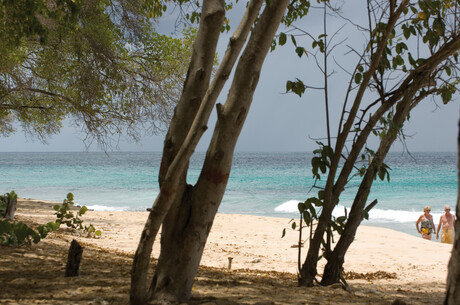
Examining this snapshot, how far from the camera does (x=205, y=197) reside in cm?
362

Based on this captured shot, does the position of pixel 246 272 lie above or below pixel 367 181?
below

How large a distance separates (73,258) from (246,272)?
2.36 m

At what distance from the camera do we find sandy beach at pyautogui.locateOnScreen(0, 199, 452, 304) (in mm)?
4051

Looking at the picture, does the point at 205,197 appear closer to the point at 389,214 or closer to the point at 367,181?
the point at 367,181

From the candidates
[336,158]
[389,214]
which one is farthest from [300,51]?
[389,214]

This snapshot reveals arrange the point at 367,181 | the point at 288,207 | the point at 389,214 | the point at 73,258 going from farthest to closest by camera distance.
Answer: the point at 288,207, the point at 389,214, the point at 367,181, the point at 73,258

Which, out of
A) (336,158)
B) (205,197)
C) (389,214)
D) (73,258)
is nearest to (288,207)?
(389,214)

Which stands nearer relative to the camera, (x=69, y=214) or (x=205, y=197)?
(x=205, y=197)

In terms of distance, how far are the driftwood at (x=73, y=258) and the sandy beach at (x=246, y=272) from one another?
3.8 inches

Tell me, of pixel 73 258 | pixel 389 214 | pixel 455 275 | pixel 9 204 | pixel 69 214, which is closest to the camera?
pixel 455 275

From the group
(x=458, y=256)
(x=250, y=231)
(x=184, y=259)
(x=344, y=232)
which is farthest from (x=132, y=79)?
(x=458, y=256)

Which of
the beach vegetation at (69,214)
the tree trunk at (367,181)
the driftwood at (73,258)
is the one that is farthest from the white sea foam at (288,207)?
the driftwood at (73,258)

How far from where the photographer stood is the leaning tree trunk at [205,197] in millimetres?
3605

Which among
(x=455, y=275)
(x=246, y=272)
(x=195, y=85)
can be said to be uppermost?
(x=195, y=85)
